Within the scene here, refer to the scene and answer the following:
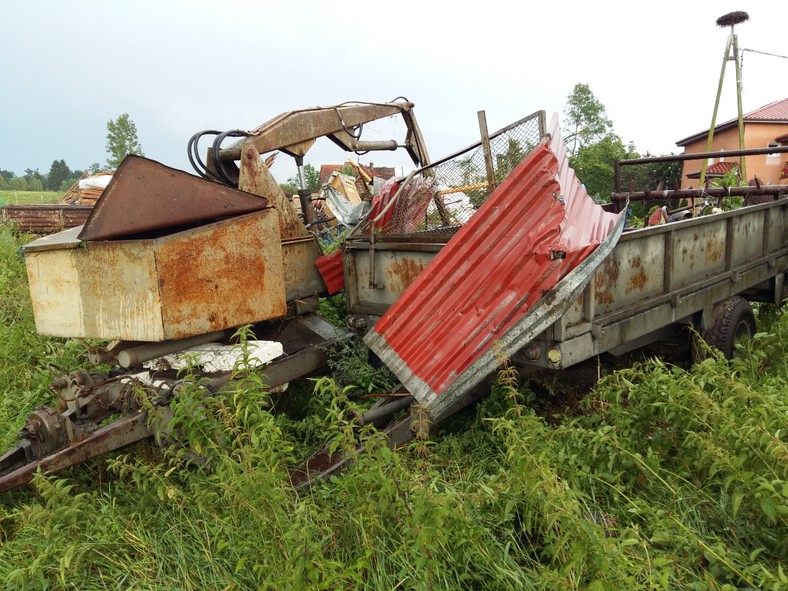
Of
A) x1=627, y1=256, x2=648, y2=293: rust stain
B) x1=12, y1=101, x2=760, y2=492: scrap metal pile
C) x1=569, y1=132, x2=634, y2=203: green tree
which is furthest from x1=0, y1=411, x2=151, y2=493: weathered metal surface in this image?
x1=569, y1=132, x2=634, y2=203: green tree

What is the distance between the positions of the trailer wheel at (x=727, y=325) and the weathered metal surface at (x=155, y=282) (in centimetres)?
366


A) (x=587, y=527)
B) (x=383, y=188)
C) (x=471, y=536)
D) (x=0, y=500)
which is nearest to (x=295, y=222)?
(x=383, y=188)

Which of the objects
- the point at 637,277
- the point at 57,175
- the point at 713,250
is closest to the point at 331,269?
the point at 637,277

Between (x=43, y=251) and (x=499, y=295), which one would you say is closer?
(x=499, y=295)

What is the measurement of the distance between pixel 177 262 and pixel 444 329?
1.71m

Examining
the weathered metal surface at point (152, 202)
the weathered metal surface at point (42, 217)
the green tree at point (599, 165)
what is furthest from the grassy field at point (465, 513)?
the green tree at point (599, 165)

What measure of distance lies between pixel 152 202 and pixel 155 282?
0.52 meters

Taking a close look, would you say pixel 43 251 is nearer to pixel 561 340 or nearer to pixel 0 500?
pixel 0 500

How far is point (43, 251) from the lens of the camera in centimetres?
364

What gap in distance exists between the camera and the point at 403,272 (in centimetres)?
415

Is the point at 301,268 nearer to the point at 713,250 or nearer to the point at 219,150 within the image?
the point at 219,150

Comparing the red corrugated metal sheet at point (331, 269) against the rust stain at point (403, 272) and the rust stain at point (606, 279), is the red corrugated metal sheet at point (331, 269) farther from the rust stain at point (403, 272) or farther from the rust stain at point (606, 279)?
the rust stain at point (606, 279)

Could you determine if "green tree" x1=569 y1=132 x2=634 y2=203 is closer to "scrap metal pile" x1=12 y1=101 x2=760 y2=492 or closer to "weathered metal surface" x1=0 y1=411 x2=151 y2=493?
"scrap metal pile" x1=12 y1=101 x2=760 y2=492

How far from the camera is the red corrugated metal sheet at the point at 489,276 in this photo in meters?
3.15
